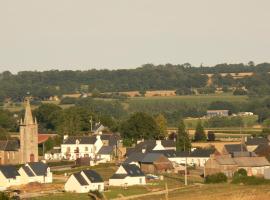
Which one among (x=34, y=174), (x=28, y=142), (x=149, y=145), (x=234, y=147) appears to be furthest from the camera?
(x=149, y=145)

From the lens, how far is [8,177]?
7925cm

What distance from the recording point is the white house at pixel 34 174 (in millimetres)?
80188

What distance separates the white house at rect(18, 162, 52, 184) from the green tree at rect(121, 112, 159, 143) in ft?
80.7

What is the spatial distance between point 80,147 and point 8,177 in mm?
22857

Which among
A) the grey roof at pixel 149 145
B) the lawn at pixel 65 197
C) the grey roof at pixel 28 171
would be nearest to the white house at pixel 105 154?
the grey roof at pixel 149 145

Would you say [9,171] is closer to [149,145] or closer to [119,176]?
[119,176]

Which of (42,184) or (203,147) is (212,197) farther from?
(203,147)

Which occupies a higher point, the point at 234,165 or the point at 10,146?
the point at 10,146

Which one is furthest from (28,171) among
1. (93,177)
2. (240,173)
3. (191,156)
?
(191,156)

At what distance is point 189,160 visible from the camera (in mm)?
95125

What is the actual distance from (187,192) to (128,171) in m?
9.53

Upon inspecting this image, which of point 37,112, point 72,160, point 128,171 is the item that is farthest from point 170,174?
point 37,112

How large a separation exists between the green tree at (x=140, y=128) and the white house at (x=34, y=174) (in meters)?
24.6

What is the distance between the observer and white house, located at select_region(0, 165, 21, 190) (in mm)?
78950
